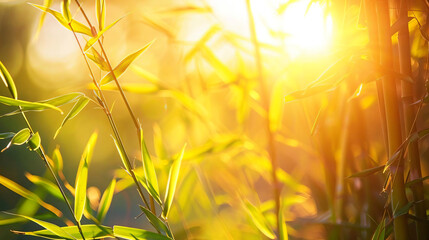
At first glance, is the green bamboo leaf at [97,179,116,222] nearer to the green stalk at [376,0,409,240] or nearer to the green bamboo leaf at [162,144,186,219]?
the green bamboo leaf at [162,144,186,219]

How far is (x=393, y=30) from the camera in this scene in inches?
10.2

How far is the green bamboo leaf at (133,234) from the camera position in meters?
0.31

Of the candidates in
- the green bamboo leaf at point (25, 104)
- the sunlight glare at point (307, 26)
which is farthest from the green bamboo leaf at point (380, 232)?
the green bamboo leaf at point (25, 104)

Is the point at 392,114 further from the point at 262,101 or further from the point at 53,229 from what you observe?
the point at 53,229

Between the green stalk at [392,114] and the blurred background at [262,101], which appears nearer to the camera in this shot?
the green stalk at [392,114]

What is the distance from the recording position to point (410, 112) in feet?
0.90

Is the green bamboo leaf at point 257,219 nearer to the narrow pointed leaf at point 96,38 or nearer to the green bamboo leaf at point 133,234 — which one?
the green bamboo leaf at point 133,234

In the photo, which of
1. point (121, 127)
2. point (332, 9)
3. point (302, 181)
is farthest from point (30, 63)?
point (332, 9)

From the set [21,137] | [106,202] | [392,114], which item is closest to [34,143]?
[21,137]

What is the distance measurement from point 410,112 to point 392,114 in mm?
34

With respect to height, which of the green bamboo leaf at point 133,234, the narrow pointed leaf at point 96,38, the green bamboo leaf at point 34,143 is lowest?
the green bamboo leaf at point 133,234

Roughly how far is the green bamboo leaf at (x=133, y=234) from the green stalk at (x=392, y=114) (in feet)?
0.55

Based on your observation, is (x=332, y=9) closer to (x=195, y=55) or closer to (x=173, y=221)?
(x=195, y=55)

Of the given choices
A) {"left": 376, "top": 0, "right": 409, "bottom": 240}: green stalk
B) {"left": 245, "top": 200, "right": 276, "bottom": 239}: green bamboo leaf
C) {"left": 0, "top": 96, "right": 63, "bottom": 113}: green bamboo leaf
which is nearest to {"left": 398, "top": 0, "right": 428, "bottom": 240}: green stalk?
{"left": 376, "top": 0, "right": 409, "bottom": 240}: green stalk
